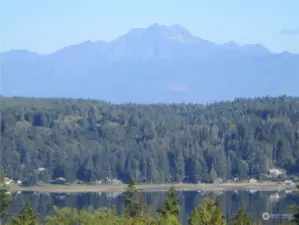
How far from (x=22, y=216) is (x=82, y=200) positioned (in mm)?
40401

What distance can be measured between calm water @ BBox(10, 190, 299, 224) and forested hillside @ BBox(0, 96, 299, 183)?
11.8m

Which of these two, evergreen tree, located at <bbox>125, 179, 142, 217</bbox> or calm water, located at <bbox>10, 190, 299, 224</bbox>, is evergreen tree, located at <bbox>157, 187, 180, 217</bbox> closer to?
evergreen tree, located at <bbox>125, 179, 142, 217</bbox>

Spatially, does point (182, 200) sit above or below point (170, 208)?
below

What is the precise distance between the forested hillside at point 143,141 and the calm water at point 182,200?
11782mm

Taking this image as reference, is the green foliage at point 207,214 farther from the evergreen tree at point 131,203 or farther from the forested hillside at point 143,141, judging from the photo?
the forested hillside at point 143,141

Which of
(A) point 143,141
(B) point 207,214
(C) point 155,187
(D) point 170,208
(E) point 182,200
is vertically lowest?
(E) point 182,200

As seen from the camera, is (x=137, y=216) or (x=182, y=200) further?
(x=182, y=200)

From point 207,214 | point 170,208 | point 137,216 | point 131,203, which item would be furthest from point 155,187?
point 207,214

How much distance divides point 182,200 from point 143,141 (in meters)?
39.8

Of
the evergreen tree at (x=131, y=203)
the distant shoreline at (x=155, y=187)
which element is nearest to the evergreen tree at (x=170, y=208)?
the evergreen tree at (x=131, y=203)

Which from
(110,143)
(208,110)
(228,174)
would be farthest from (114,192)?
(208,110)

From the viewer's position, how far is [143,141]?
108 meters

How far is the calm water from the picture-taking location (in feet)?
192

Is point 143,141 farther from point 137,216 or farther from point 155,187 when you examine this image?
point 137,216
